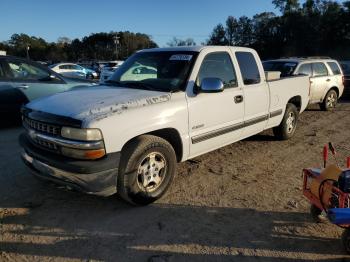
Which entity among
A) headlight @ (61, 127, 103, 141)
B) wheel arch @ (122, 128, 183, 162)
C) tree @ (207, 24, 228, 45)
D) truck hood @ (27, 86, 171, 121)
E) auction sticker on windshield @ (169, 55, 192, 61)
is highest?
tree @ (207, 24, 228, 45)

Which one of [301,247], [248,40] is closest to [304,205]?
A: [301,247]

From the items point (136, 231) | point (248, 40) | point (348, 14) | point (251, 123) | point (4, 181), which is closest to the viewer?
point (136, 231)

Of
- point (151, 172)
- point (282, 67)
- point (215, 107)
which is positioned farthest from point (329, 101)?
point (151, 172)

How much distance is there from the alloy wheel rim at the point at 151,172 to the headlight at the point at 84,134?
2.27 feet

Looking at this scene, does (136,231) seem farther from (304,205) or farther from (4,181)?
(4,181)

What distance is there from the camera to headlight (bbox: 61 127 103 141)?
3.82m

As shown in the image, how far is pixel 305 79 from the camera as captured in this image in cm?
774

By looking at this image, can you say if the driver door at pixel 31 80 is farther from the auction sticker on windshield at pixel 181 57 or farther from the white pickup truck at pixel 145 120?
the auction sticker on windshield at pixel 181 57

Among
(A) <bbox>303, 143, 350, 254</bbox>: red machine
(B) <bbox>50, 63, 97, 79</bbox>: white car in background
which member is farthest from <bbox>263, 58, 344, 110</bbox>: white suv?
(B) <bbox>50, 63, 97, 79</bbox>: white car in background

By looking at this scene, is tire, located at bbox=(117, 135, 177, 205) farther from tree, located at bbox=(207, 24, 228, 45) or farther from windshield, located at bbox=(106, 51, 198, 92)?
tree, located at bbox=(207, 24, 228, 45)

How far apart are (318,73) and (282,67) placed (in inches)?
50.1

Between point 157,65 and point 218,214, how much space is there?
2.27m

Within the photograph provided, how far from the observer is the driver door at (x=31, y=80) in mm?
8438

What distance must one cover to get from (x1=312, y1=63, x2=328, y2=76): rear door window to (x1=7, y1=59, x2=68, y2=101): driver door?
23.6 feet
